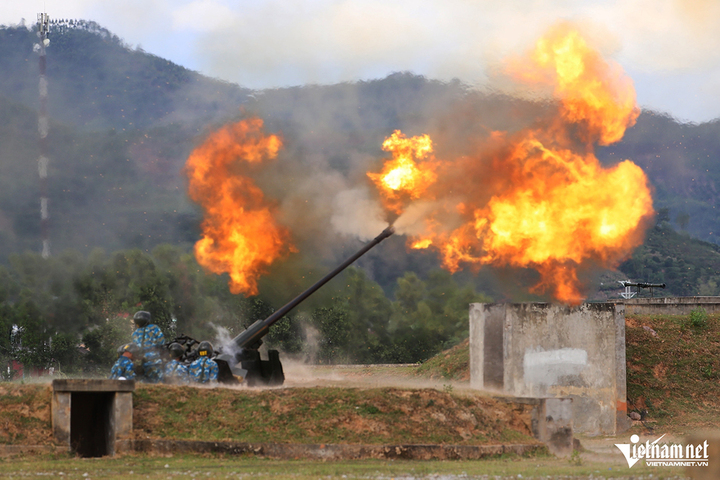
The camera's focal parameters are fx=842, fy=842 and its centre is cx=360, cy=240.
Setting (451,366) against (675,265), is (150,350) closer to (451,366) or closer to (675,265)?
(451,366)

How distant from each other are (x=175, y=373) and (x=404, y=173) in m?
10.6

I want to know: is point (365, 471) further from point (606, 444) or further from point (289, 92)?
point (289, 92)

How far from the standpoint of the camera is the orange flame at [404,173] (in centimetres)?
2964

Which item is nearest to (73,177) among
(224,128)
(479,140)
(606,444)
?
(224,128)

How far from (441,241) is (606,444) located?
8779mm

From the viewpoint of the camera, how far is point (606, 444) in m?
26.8

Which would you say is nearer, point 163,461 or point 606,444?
point 163,461

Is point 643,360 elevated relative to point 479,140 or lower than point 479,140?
lower

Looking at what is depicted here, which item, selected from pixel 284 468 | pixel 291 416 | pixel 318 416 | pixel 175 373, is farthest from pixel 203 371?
pixel 284 468

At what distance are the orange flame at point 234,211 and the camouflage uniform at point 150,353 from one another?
6430 millimetres

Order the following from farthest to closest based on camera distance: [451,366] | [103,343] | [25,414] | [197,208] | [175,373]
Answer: [103,343], [197,208], [451,366], [175,373], [25,414]

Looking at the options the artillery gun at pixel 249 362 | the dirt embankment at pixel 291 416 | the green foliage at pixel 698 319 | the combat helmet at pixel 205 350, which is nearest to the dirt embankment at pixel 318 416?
the dirt embankment at pixel 291 416

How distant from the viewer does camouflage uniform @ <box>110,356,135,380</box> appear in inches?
948

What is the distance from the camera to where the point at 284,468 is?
18.5m
